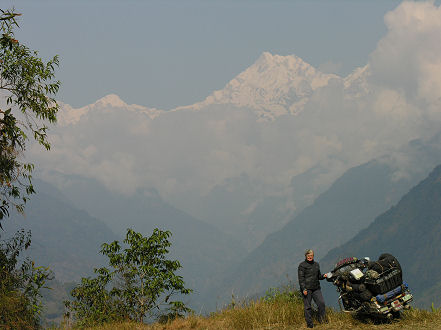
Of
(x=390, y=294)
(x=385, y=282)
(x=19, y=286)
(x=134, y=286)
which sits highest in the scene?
(x=134, y=286)

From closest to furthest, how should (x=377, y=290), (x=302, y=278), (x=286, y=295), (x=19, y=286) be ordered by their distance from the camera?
1. (x=377, y=290)
2. (x=302, y=278)
3. (x=286, y=295)
4. (x=19, y=286)

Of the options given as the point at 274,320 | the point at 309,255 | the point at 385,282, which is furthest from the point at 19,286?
the point at 385,282

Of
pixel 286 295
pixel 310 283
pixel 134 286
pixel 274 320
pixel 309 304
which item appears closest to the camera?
pixel 309 304

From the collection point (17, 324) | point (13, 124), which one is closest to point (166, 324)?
point (17, 324)

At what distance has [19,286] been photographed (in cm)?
1853

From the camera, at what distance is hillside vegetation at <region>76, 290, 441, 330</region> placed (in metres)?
13.0

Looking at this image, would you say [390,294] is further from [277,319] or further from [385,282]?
[277,319]

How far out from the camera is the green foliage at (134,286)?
835 inches

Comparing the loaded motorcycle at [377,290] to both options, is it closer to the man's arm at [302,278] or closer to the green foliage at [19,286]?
the man's arm at [302,278]

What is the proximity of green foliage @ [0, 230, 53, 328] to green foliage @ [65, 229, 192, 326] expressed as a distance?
2.91 m

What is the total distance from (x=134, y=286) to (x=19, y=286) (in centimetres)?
536

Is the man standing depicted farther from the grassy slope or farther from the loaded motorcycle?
the loaded motorcycle

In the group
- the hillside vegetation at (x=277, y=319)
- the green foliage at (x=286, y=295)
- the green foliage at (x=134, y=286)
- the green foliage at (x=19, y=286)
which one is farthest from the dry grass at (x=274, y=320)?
the green foliage at (x=134, y=286)

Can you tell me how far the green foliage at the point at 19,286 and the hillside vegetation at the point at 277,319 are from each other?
2834mm
